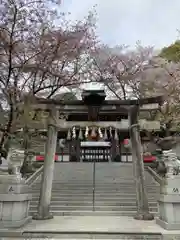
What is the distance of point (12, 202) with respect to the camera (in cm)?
677

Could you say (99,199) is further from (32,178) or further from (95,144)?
(95,144)

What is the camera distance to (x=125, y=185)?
12.8 m

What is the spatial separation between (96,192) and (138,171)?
161 inches

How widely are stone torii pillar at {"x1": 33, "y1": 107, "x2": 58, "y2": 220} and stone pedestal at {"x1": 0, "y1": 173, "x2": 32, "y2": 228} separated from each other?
0.81m

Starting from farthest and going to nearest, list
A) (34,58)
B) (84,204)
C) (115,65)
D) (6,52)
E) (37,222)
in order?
(115,65) < (84,204) < (34,58) < (6,52) < (37,222)

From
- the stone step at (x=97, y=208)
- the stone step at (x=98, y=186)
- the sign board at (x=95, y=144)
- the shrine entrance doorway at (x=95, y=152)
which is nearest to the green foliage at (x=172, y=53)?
the stone step at (x=98, y=186)

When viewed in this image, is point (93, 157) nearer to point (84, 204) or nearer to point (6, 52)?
point (84, 204)

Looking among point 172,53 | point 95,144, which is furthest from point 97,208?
point 95,144

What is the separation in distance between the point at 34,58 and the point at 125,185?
790 cm

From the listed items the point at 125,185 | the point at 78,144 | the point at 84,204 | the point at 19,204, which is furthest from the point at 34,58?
the point at 78,144

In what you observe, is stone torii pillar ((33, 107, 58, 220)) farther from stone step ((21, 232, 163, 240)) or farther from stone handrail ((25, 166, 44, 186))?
stone handrail ((25, 166, 44, 186))

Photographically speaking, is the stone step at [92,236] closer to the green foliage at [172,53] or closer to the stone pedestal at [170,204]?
the stone pedestal at [170,204]

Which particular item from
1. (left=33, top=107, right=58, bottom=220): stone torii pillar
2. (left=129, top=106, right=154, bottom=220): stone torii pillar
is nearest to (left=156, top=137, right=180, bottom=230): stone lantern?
(left=129, top=106, right=154, bottom=220): stone torii pillar

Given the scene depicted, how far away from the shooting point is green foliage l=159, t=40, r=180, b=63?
15260 millimetres
